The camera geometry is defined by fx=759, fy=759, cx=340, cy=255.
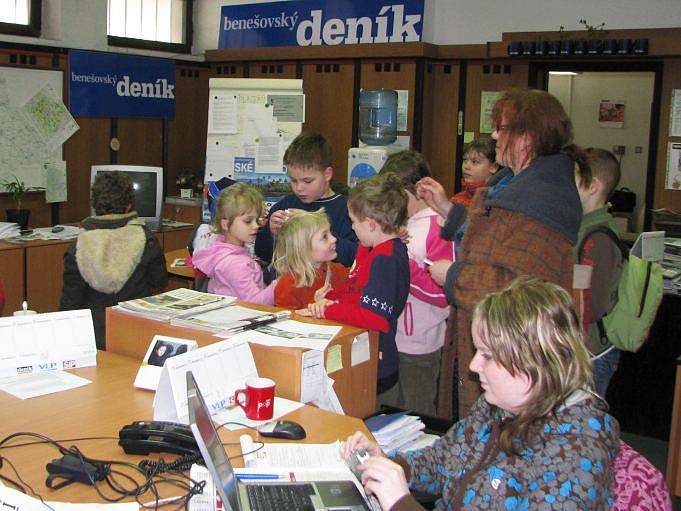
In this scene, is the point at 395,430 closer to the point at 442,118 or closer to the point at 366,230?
the point at 366,230

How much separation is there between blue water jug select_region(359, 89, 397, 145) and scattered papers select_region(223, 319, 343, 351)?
155 inches

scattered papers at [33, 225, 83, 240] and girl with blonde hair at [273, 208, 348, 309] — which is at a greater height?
girl with blonde hair at [273, 208, 348, 309]

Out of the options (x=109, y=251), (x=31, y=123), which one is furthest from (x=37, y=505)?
(x=31, y=123)

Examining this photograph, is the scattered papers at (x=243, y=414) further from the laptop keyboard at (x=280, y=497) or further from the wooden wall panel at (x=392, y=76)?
the wooden wall panel at (x=392, y=76)

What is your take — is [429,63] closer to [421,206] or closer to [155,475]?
[421,206]

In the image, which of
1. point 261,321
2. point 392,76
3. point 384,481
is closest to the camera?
point 384,481

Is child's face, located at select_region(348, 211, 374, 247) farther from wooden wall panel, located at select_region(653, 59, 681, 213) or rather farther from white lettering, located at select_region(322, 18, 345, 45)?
white lettering, located at select_region(322, 18, 345, 45)

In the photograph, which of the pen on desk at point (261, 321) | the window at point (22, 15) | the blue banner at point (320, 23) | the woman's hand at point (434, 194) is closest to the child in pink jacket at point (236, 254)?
the pen on desk at point (261, 321)

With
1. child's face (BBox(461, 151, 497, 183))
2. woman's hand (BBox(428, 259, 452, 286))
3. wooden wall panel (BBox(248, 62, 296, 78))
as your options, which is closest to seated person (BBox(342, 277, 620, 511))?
woman's hand (BBox(428, 259, 452, 286))

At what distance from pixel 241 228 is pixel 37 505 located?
1.98 m

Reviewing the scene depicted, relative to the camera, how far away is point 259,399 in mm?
2230

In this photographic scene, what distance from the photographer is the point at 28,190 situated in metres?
6.13

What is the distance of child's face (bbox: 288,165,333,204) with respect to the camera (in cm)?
359

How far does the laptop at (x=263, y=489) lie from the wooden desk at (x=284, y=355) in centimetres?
59
